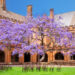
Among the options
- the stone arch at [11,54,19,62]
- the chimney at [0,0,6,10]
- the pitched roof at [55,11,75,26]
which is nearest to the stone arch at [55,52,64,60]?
the pitched roof at [55,11,75,26]

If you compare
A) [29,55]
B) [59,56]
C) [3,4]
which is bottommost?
[59,56]

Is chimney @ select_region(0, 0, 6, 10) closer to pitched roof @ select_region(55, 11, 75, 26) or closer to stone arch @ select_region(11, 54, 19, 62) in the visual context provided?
stone arch @ select_region(11, 54, 19, 62)

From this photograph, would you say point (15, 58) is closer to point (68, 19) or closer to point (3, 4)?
point (3, 4)

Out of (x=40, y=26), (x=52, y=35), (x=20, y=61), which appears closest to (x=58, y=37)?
(x=52, y=35)

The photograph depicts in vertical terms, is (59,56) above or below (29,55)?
below

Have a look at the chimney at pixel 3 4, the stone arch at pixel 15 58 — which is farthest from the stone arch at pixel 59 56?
the chimney at pixel 3 4

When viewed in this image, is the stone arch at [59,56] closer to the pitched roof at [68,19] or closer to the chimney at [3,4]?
the pitched roof at [68,19]

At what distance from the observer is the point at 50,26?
1997cm

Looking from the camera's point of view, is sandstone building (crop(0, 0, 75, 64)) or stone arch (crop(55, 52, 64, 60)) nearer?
sandstone building (crop(0, 0, 75, 64))

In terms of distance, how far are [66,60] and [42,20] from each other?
1350cm

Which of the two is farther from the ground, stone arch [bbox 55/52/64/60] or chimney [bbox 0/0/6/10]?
chimney [bbox 0/0/6/10]

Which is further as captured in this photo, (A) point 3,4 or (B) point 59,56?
(A) point 3,4

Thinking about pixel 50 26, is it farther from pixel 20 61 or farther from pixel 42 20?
pixel 20 61

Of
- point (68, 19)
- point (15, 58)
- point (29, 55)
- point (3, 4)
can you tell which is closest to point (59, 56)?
point (29, 55)
